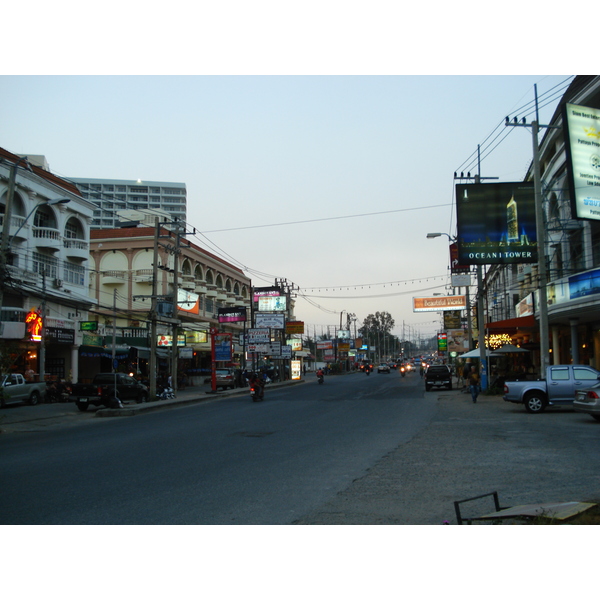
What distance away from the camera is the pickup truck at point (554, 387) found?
21469 mm

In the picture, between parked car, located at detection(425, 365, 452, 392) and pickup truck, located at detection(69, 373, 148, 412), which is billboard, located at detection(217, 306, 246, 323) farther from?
pickup truck, located at detection(69, 373, 148, 412)

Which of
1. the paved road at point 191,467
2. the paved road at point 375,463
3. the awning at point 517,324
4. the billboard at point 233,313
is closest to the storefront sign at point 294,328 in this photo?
the billboard at point 233,313

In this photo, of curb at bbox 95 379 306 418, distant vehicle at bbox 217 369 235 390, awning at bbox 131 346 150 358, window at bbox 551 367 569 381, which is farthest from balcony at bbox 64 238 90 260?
window at bbox 551 367 569 381

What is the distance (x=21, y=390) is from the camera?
31.3 m

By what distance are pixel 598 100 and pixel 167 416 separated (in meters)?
23.5

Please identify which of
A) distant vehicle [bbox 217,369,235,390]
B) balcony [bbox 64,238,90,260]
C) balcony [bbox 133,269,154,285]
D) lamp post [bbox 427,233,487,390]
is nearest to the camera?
lamp post [bbox 427,233,487,390]

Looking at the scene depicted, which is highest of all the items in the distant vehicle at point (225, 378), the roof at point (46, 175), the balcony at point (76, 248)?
the roof at point (46, 175)

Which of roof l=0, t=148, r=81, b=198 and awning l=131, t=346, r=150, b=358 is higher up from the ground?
roof l=0, t=148, r=81, b=198

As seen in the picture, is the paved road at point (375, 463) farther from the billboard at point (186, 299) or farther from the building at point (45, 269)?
the billboard at point (186, 299)

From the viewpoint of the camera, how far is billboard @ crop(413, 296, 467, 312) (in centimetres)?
7169

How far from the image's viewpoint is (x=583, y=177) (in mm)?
22172

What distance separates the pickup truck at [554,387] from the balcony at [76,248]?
1236 inches

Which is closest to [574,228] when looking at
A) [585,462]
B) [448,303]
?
[585,462]

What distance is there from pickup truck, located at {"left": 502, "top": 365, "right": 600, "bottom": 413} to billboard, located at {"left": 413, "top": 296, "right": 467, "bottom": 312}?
49.1 metres
